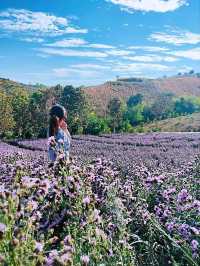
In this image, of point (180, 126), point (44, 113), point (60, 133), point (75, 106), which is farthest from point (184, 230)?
point (180, 126)

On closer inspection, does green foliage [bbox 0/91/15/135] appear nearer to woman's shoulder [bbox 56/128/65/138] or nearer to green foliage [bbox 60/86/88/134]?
green foliage [bbox 60/86/88/134]

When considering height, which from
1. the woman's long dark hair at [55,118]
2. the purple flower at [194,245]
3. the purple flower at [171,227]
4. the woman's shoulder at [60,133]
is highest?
the woman's long dark hair at [55,118]

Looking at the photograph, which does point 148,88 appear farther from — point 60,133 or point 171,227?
point 171,227

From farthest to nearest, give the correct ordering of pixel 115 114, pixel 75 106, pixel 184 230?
1. pixel 115 114
2. pixel 75 106
3. pixel 184 230

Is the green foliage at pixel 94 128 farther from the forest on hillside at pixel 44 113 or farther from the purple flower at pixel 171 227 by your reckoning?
the purple flower at pixel 171 227

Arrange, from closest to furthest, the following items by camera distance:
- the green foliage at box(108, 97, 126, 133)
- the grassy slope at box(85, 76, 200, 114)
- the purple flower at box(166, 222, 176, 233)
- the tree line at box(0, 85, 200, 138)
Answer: the purple flower at box(166, 222, 176, 233), the tree line at box(0, 85, 200, 138), the green foliage at box(108, 97, 126, 133), the grassy slope at box(85, 76, 200, 114)

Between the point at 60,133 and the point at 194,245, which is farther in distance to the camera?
the point at 60,133

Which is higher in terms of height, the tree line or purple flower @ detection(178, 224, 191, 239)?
the tree line

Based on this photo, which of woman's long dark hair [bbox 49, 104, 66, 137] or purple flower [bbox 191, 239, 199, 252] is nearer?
purple flower [bbox 191, 239, 199, 252]

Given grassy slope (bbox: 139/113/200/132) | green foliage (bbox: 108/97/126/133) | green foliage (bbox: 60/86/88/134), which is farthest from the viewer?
grassy slope (bbox: 139/113/200/132)

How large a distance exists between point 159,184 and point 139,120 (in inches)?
2706

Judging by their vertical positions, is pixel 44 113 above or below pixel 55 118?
above

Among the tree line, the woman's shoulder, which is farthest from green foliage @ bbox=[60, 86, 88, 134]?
the woman's shoulder

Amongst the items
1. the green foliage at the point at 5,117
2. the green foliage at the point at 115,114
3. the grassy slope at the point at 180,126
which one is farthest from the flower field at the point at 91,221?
the grassy slope at the point at 180,126
